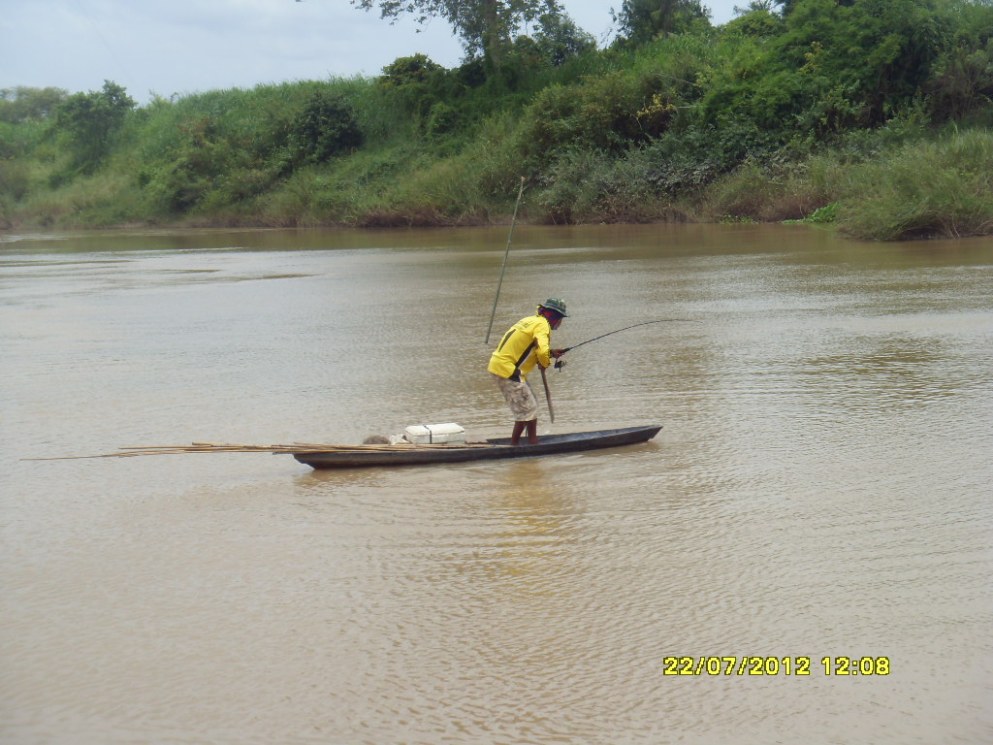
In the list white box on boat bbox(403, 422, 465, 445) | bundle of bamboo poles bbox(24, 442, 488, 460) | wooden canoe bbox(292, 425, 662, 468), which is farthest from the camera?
white box on boat bbox(403, 422, 465, 445)

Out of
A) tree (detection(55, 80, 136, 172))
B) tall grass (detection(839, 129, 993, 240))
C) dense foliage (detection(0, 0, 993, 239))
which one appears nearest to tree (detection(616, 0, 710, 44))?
dense foliage (detection(0, 0, 993, 239))

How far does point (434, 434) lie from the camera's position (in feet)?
26.6

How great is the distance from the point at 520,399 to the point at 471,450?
531mm

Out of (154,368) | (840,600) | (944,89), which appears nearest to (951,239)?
(944,89)

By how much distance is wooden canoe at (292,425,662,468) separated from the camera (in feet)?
26.1

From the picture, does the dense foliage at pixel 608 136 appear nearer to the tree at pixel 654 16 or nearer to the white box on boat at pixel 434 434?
the tree at pixel 654 16

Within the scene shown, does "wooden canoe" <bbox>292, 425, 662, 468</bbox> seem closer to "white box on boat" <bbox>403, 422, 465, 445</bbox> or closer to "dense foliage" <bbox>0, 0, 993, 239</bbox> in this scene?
"white box on boat" <bbox>403, 422, 465, 445</bbox>

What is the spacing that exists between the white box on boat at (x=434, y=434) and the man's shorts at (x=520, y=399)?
430 millimetres

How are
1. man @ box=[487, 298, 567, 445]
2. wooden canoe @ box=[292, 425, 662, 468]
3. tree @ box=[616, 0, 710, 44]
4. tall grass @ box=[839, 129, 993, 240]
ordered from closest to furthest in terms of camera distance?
wooden canoe @ box=[292, 425, 662, 468] → man @ box=[487, 298, 567, 445] → tall grass @ box=[839, 129, 993, 240] → tree @ box=[616, 0, 710, 44]
